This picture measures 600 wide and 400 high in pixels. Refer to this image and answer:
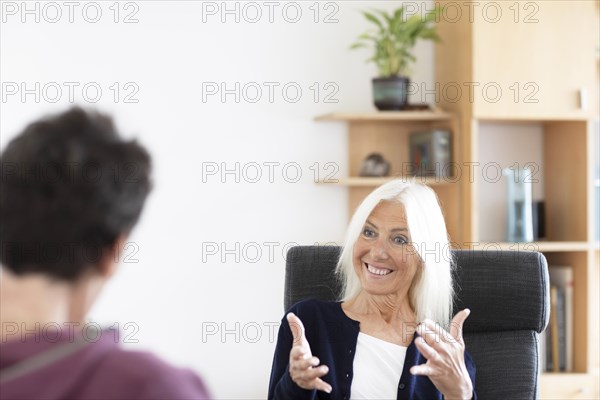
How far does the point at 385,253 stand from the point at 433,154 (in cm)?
133

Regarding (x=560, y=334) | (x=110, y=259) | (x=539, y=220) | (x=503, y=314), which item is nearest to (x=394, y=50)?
(x=539, y=220)

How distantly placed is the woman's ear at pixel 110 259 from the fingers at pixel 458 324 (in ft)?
4.13

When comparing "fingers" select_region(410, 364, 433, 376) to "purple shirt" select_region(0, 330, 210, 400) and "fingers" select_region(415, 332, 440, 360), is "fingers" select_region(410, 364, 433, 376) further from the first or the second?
"purple shirt" select_region(0, 330, 210, 400)

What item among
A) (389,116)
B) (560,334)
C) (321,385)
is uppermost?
(389,116)

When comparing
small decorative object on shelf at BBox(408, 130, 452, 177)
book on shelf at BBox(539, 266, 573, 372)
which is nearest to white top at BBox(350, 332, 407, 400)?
small decorative object on shelf at BBox(408, 130, 452, 177)

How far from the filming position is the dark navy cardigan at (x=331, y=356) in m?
2.16

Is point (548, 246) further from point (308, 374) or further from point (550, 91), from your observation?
point (308, 374)

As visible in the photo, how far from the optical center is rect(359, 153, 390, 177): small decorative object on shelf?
358 cm

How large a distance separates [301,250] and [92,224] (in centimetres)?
140

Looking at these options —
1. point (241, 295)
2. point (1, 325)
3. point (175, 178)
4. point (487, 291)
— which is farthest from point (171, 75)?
point (1, 325)

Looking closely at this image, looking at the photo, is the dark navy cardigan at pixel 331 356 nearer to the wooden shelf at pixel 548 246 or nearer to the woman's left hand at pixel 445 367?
the woman's left hand at pixel 445 367

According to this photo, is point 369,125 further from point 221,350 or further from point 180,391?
point 180,391

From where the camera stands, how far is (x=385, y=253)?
230 centimetres

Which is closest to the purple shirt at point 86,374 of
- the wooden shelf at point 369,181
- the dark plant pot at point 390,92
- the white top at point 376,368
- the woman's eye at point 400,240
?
the white top at point 376,368
